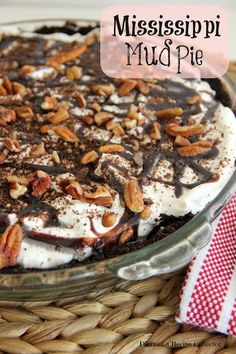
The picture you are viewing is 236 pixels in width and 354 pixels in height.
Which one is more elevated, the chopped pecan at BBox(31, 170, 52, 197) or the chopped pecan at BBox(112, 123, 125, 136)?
the chopped pecan at BBox(112, 123, 125, 136)

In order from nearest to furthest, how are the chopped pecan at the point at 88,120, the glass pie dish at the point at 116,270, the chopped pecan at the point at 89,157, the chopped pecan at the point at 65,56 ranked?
the glass pie dish at the point at 116,270
the chopped pecan at the point at 89,157
the chopped pecan at the point at 88,120
the chopped pecan at the point at 65,56

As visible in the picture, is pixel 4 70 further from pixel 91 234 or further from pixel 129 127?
pixel 91 234

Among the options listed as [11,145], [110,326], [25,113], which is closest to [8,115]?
[25,113]

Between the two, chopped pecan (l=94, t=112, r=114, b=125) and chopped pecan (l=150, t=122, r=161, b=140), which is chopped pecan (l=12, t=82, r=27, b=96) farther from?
chopped pecan (l=150, t=122, r=161, b=140)

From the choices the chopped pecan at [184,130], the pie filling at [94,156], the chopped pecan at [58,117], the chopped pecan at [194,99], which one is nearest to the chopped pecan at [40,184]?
the pie filling at [94,156]

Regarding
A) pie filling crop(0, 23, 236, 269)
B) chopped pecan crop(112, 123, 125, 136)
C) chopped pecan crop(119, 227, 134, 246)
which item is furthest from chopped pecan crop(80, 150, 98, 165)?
chopped pecan crop(119, 227, 134, 246)

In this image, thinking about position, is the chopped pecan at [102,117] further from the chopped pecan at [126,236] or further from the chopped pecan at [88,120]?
the chopped pecan at [126,236]
